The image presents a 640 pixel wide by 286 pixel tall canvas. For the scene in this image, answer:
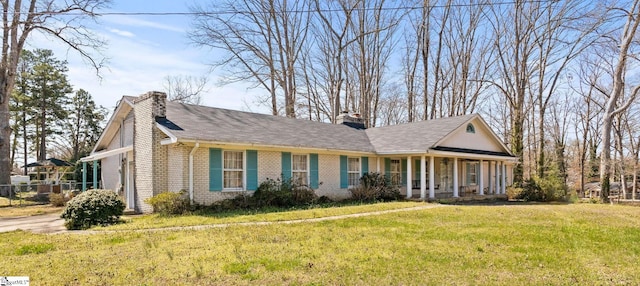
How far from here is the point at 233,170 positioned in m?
14.5

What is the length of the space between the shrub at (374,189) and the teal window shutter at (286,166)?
3.33m

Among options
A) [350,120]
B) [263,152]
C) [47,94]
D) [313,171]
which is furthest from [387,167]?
[47,94]

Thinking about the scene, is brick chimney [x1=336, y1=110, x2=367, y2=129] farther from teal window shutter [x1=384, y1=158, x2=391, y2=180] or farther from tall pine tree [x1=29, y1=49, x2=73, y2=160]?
tall pine tree [x1=29, y1=49, x2=73, y2=160]

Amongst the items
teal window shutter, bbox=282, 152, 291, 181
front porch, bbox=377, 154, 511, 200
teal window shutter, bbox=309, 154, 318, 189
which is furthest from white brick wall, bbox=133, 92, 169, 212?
front porch, bbox=377, 154, 511, 200

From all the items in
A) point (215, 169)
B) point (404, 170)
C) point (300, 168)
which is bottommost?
point (404, 170)

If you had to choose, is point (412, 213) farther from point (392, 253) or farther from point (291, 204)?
point (392, 253)

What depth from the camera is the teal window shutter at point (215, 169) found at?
1384 cm

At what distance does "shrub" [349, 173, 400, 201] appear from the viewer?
1744cm

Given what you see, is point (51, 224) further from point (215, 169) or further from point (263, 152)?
point (263, 152)

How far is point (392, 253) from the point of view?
6762mm

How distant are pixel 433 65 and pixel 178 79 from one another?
81.4ft

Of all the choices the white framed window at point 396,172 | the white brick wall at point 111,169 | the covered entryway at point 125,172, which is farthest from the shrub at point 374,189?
the white brick wall at point 111,169

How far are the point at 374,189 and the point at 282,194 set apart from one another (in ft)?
15.6

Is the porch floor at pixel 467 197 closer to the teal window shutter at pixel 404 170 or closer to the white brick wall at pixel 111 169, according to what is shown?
the teal window shutter at pixel 404 170
